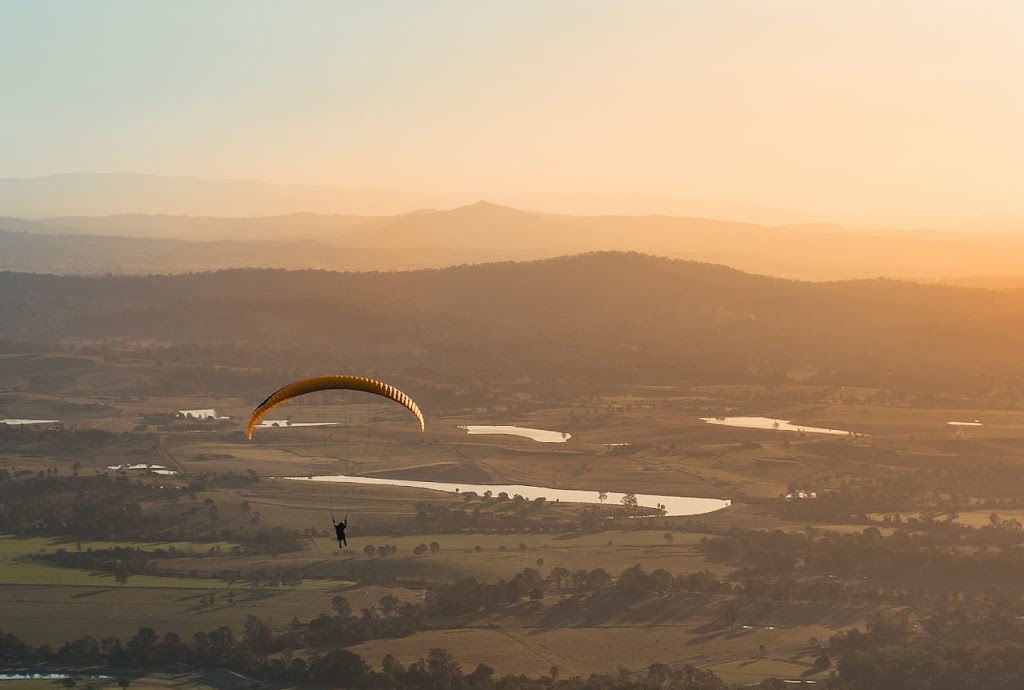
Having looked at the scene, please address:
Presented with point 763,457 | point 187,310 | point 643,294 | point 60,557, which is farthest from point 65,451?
point 643,294

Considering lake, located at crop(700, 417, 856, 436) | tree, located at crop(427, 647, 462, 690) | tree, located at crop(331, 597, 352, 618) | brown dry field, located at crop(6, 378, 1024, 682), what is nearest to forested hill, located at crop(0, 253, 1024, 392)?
brown dry field, located at crop(6, 378, 1024, 682)

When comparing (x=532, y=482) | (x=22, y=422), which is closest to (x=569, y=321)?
(x=22, y=422)

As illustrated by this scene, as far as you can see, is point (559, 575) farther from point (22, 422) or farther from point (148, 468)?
point (22, 422)

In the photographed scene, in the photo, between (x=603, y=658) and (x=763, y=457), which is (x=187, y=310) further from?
(x=603, y=658)

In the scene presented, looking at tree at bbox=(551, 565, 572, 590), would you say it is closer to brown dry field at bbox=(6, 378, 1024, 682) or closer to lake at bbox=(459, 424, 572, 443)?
brown dry field at bbox=(6, 378, 1024, 682)

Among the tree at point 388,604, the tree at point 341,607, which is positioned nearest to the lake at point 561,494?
the tree at point 388,604

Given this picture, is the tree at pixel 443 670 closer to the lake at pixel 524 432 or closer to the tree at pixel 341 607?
the tree at pixel 341 607
